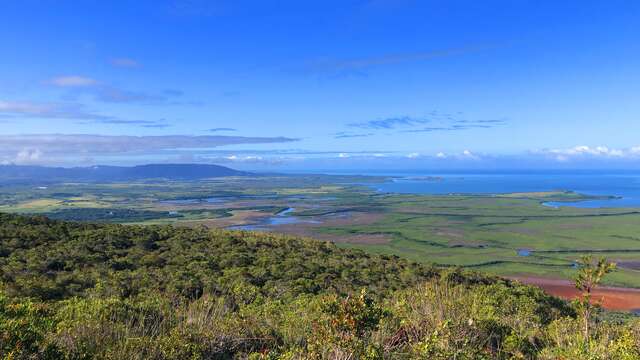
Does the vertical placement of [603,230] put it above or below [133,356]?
below

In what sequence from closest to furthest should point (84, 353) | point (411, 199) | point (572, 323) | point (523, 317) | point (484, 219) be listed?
point (84, 353) → point (572, 323) → point (523, 317) → point (484, 219) → point (411, 199)

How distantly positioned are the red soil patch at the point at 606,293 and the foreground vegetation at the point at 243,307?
22386 mm

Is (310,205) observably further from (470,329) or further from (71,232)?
(470,329)

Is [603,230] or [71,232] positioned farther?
[603,230]

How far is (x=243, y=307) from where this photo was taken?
1535cm

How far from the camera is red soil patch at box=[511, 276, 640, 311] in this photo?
43.9m

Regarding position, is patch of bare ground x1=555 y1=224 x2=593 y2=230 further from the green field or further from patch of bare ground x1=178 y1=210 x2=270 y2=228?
patch of bare ground x1=178 y1=210 x2=270 y2=228

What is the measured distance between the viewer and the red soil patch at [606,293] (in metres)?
43.9

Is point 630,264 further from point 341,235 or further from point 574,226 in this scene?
point 341,235

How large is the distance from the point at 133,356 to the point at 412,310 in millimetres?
6925

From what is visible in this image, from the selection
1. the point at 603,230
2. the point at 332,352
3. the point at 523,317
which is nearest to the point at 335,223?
the point at 603,230

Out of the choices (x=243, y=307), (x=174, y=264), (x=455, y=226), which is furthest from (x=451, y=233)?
(x=243, y=307)

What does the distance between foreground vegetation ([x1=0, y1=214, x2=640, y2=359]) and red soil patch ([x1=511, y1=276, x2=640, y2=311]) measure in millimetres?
22386

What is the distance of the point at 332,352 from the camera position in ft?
23.9
